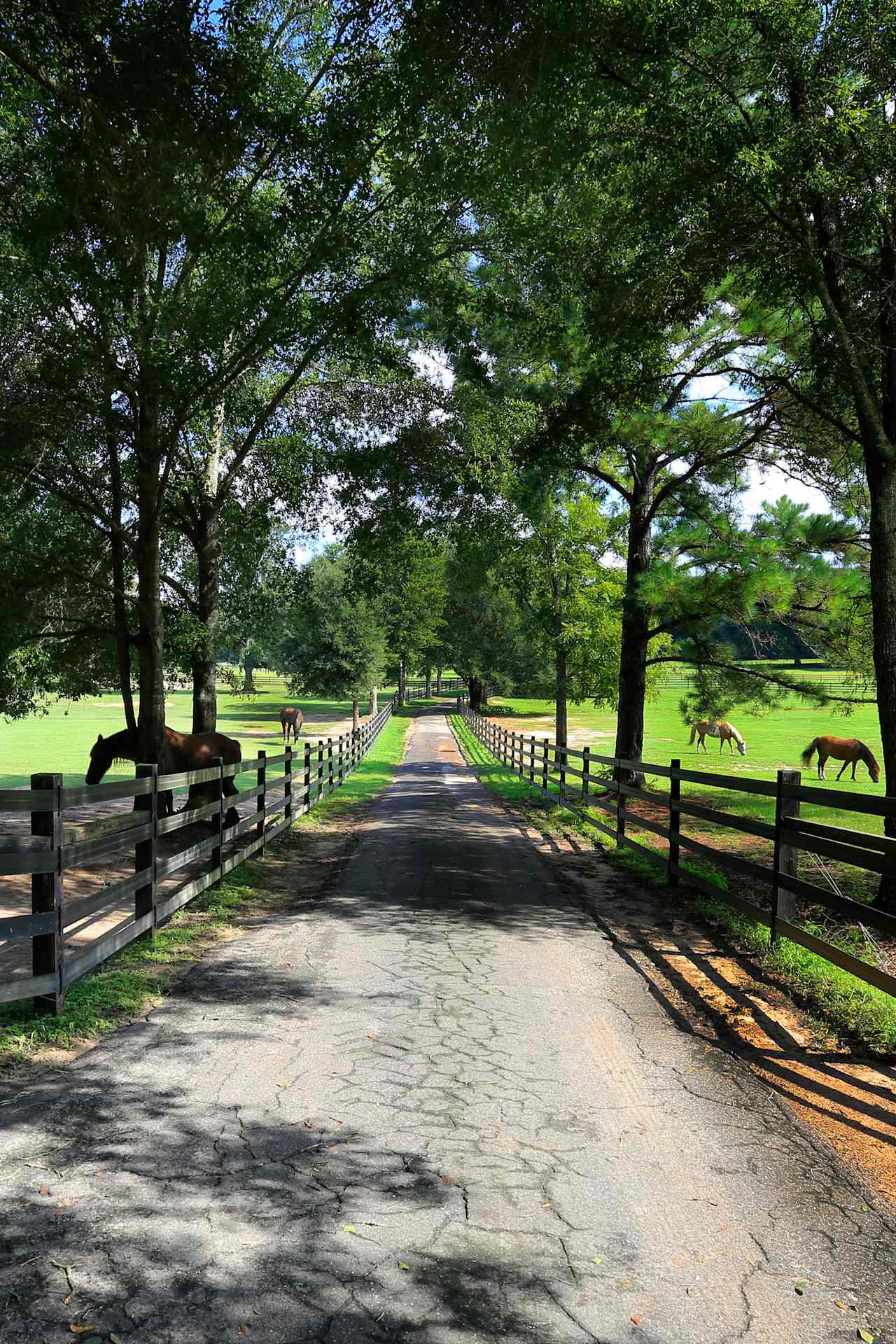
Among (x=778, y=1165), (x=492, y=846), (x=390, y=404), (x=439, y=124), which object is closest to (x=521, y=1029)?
(x=778, y=1165)

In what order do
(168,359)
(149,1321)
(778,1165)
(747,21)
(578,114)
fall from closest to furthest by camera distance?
(149,1321), (778,1165), (747,21), (578,114), (168,359)

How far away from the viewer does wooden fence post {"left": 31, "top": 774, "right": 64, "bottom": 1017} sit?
16.3 feet

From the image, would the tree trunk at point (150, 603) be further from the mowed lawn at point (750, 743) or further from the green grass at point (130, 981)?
the mowed lawn at point (750, 743)

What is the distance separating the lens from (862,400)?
27.0ft

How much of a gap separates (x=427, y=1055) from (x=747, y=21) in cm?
885

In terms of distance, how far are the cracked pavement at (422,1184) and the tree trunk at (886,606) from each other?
403 cm

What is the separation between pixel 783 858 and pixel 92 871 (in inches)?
317

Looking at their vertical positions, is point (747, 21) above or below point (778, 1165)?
above

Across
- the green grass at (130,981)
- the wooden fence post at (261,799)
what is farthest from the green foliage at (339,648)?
the green grass at (130,981)

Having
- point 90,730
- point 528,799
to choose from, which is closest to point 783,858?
point 528,799

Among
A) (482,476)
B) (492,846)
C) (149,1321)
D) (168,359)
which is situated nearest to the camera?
(149,1321)

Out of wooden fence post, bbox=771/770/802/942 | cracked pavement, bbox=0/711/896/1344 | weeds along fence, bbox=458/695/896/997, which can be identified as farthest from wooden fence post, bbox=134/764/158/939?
wooden fence post, bbox=771/770/802/942

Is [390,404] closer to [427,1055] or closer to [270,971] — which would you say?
[270,971]

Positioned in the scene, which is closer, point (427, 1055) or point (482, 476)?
point (427, 1055)
